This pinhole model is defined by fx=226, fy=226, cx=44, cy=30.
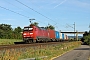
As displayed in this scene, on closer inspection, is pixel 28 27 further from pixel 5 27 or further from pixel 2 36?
pixel 5 27

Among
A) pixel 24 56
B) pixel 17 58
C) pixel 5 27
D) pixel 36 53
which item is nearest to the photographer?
pixel 17 58

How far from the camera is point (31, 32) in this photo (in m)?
42.8

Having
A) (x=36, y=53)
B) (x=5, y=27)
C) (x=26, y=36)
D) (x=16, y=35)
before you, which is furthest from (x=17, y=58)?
(x=5, y=27)

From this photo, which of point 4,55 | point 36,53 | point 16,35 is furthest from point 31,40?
point 16,35

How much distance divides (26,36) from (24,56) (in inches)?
902

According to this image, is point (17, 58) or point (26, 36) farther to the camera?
point (26, 36)

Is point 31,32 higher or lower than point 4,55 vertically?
higher

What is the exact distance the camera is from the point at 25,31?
141 feet

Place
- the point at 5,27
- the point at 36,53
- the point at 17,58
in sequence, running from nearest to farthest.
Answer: the point at 17,58 < the point at 36,53 < the point at 5,27

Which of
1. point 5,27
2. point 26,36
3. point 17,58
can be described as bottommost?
point 17,58

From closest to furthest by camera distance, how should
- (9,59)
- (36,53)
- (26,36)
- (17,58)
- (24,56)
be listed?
(9,59)
(17,58)
(24,56)
(36,53)
(26,36)

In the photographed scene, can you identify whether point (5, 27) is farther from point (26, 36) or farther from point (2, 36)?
point (26, 36)

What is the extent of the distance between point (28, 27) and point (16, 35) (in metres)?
52.9

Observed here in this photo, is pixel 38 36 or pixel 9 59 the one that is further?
pixel 38 36
